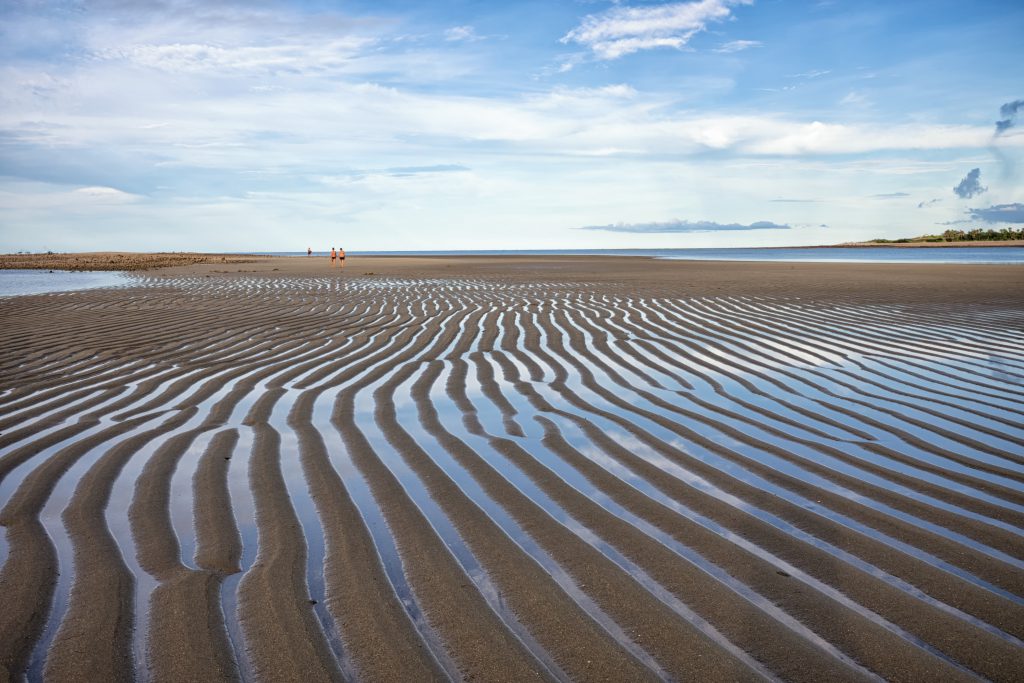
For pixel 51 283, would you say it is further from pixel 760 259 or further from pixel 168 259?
pixel 760 259

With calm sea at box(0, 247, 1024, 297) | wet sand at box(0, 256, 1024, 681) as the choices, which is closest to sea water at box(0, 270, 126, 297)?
calm sea at box(0, 247, 1024, 297)

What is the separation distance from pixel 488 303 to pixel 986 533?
12.7 metres

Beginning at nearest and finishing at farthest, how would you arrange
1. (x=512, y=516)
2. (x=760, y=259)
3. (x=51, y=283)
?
(x=512, y=516)
(x=51, y=283)
(x=760, y=259)

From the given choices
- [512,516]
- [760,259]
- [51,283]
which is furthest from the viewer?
[760,259]

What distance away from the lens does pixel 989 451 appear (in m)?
4.86

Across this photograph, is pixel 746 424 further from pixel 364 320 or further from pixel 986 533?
pixel 364 320

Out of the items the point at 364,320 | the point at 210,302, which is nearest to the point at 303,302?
the point at 210,302

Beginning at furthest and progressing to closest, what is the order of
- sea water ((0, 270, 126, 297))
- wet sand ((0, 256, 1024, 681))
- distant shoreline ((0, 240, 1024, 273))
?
1. distant shoreline ((0, 240, 1024, 273))
2. sea water ((0, 270, 126, 297))
3. wet sand ((0, 256, 1024, 681))

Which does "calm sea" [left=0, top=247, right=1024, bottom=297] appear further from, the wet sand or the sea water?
the wet sand

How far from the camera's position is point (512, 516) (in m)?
3.78

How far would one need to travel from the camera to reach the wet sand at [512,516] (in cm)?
257

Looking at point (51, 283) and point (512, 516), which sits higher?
point (51, 283)

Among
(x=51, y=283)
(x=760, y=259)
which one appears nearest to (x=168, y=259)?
(x=51, y=283)

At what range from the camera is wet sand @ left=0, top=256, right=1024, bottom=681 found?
101 inches
